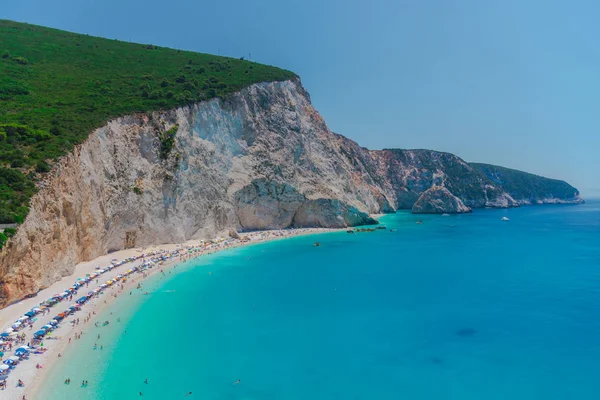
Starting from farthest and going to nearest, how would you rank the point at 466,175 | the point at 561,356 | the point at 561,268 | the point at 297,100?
1. the point at 466,175
2. the point at 297,100
3. the point at 561,268
4. the point at 561,356

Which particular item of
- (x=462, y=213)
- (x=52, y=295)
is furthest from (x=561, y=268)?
(x=462, y=213)

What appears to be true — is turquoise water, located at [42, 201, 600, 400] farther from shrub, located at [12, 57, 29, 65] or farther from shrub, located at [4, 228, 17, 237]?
shrub, located at [12, 57, 29, 65]

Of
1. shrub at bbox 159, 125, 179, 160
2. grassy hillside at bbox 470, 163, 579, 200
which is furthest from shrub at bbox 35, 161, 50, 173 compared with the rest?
grassy hillside at bbox 470, 163, 579, 200

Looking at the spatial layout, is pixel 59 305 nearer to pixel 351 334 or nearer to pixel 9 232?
pixel 9 232

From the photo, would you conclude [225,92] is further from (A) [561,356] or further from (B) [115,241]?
(A) [561,356]

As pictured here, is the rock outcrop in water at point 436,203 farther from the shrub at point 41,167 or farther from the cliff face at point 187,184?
the shrub at point 41,167

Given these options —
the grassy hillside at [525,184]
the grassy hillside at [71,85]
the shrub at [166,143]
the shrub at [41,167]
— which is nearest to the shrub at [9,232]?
the grassy hillside at [71,85]
